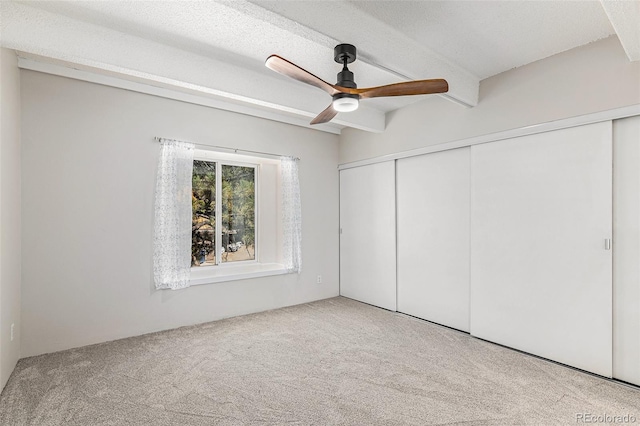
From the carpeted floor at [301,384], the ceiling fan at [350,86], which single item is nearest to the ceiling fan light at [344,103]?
the ceiling fan at [350,86]

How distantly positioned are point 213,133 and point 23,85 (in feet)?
5.58

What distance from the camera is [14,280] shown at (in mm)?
2662

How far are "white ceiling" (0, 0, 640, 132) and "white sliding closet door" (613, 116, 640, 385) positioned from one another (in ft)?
2.59

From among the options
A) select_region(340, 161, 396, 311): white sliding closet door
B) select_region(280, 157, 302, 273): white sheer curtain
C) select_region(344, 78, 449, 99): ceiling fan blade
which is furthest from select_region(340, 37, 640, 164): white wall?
select_region(280, 157, 302, 273): white sheer curtain

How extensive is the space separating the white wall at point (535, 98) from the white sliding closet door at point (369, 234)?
62 centimetres

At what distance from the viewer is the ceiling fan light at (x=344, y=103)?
2.40 m

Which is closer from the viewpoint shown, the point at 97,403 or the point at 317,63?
the point at 97,403

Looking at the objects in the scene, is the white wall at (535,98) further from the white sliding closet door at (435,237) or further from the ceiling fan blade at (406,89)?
the ceiling fan blade at (406,89)

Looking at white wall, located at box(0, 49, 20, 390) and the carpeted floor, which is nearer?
the carpeted floor

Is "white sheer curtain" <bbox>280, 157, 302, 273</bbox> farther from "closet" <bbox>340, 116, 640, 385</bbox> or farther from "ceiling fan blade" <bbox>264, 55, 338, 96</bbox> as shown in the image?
"ceiling fan blade" <bbox>264, 55, 338, 96</bbox>

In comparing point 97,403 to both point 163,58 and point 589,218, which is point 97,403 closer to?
point 163,58

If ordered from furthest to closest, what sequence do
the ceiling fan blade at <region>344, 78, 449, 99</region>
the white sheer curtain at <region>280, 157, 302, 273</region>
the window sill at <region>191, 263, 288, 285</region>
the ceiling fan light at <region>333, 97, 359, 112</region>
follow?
1. the white sheer curtain at <region>280, 157, 302, 273</region>
2. the window sill at <region>191, 263, 288, 285</region>
3. the ceiling fan light at <region>333, 97, 359, 112</region>
4. the ceiling fan blade at <region>344, 78, 449, 99</region>

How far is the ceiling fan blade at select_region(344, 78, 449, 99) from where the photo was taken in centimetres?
228

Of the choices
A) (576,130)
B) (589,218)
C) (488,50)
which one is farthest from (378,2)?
(589,218)
